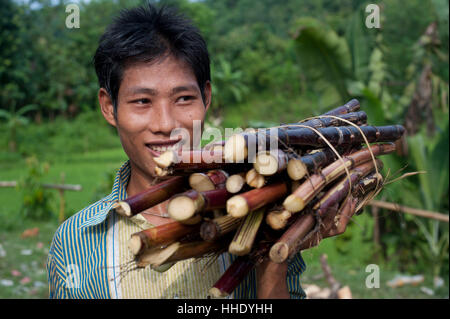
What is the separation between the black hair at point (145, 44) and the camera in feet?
6.09

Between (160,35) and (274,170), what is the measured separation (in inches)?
35.3

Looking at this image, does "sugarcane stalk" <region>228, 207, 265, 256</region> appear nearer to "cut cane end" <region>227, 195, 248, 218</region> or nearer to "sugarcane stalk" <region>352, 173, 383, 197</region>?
"cut cane end" <region>227, 195, 248, 218</region>

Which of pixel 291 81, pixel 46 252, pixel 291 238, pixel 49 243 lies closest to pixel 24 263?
pixel 46 252

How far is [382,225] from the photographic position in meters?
6.98

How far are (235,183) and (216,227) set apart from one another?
14 centimetres

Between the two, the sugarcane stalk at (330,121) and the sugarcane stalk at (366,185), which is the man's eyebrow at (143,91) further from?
the sugarcane stalk at (366,185)

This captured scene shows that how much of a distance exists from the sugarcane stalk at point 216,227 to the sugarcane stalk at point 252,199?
0.24ft

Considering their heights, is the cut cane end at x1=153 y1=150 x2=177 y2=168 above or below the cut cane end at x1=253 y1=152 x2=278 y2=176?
above

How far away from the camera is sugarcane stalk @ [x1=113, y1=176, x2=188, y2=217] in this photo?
1.40 metres

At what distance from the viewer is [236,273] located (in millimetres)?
1489

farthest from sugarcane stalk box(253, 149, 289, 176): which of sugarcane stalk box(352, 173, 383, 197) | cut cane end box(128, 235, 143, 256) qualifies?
sugarcane stalk box(352, 173, 383, 197)

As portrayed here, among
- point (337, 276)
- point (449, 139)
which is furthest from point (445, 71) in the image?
point (337, 276)

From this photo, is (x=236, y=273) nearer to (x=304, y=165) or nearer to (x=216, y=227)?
(x=216, y=227)

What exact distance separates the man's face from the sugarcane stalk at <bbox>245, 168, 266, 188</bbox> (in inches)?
19.8
